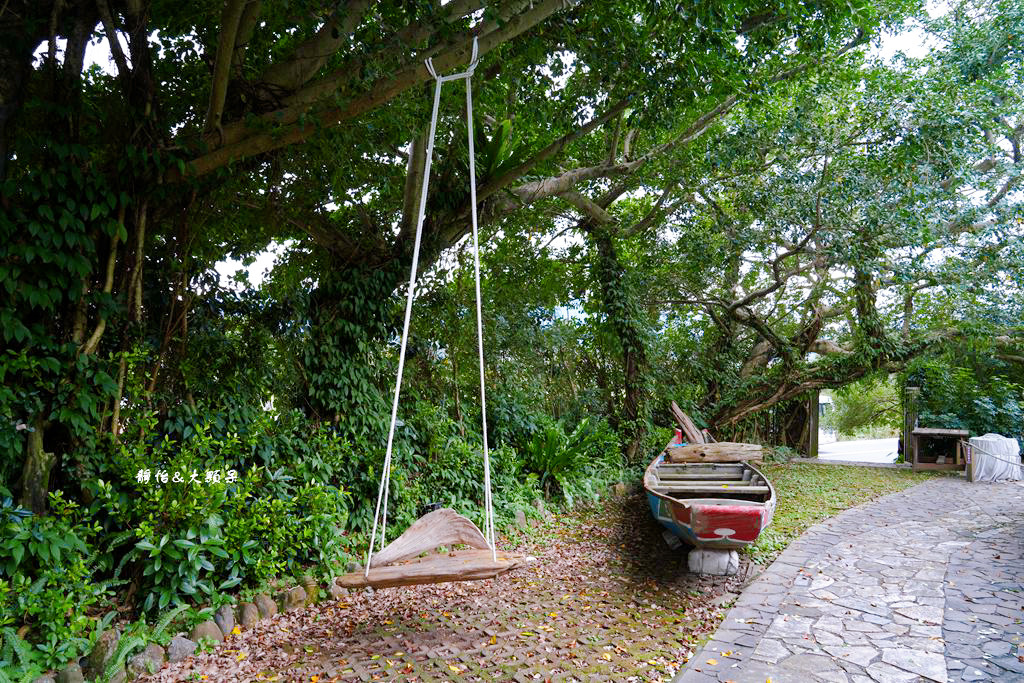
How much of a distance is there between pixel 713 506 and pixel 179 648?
313 cm

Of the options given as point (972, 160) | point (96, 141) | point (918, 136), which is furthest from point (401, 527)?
point (972, 160)

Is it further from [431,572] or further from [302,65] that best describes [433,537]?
[302,65]

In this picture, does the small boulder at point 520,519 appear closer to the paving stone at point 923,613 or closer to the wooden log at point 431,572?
the wooden log at point 431,572

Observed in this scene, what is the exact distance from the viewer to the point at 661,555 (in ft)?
16.0

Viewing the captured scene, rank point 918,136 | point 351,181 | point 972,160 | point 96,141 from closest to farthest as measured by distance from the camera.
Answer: point 96,141, point 351,181, point 918,136, point 972,160

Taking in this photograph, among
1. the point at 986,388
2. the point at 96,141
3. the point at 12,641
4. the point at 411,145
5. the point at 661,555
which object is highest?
the point at 411,145

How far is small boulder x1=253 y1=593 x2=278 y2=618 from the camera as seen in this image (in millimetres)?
3395

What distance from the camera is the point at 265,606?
342cm

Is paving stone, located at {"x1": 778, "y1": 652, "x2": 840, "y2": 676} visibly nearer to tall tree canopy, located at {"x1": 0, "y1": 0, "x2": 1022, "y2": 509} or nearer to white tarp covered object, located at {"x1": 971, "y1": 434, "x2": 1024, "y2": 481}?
tall tree canopy, located at {"x1": 0, "y1": 0, "x2": 1022, "y2": 509}

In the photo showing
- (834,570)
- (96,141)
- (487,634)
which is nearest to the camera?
(487,634)

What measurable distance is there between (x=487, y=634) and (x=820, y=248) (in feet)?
21.9

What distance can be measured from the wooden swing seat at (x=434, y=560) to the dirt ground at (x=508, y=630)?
0.45 metres

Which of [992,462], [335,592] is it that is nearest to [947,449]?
[992,462]

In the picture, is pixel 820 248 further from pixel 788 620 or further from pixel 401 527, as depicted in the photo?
pixel 401 527
